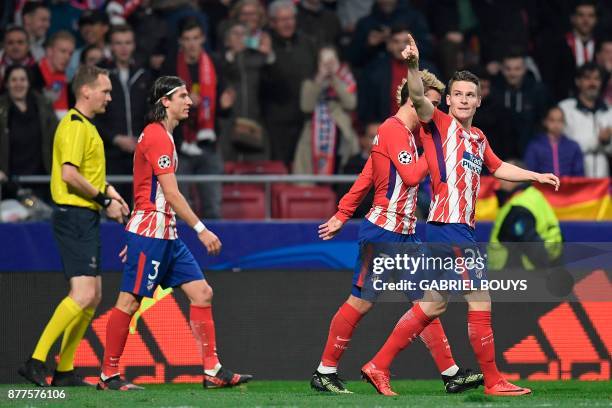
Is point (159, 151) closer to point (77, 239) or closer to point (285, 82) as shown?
point (77, 239)

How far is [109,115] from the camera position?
1296 cm

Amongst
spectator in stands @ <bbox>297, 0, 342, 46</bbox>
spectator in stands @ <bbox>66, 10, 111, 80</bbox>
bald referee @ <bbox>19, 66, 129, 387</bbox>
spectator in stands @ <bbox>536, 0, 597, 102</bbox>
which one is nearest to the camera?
bald referee @ <bbox>19, 66, 129, 387</bbox>

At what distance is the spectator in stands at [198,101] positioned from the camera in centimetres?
1299

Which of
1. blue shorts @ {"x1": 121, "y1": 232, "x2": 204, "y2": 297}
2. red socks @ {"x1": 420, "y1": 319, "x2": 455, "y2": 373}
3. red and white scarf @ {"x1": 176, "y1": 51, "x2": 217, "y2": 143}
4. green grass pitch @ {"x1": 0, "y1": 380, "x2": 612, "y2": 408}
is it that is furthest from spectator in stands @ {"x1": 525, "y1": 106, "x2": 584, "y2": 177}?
blue shorts @ {"x1": 121, "y1": 232, "x2": 204, "y2": 297}

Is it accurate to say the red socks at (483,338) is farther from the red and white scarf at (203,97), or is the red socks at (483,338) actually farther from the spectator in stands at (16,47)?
the spectator in stands at (16,47)

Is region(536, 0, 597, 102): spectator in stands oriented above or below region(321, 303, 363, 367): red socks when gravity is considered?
above

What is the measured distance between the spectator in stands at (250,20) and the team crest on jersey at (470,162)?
5427mm

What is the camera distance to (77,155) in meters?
9.68

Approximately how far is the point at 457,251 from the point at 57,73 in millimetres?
5911

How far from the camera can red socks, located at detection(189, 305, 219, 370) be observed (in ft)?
31.5

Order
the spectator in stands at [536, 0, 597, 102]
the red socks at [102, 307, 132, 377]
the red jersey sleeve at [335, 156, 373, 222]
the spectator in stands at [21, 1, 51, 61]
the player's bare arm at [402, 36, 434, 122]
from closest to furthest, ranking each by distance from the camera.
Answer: the player's bare arm at [402, 36, 434, 122], the red jersey sleeve at [335, 156, 373, 222], the red socks at [102, 307, 132, 377], the spectator in stands at [21, 1, 51, 61], the spectator in stands at [536, 0, 597, 102]

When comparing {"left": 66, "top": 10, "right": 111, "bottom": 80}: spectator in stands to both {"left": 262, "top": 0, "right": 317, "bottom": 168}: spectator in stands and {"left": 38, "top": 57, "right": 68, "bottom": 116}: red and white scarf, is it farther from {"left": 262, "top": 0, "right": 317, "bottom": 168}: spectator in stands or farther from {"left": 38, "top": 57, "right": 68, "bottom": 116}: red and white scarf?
{"left": 262, "top": 0, "right": 317, "bottom": 168}: spectator in stands

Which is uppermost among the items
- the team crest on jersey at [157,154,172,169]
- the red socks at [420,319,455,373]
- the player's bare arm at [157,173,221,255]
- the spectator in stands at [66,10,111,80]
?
the spectator in stands at [66,10,111,80]

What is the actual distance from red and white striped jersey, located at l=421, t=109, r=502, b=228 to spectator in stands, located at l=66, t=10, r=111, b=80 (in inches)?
220
